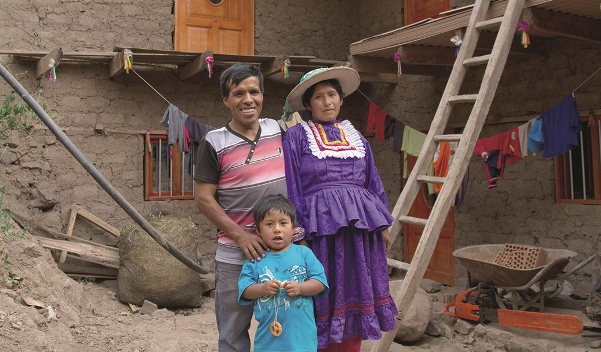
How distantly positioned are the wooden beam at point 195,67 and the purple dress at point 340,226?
433cm

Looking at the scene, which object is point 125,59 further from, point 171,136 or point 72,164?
point 72,164

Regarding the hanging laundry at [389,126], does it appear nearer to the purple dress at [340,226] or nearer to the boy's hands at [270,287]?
the purple dress at [340,226]

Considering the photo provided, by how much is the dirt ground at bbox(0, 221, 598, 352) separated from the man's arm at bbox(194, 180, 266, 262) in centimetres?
237

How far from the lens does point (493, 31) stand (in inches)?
232

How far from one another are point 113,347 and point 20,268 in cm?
113

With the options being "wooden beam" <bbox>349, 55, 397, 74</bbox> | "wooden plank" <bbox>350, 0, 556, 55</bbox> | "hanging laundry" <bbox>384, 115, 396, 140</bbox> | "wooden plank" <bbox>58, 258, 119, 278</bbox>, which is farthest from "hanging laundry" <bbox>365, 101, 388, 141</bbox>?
"wooden plank" <bbox>58, 258, 119, 278</bbox>

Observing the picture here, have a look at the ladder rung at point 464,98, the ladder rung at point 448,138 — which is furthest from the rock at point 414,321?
the ladder rung at point 464,98

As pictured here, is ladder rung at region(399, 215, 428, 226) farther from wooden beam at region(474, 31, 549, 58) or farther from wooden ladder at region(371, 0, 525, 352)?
wooden beam at region(474, 31, 549, 58)

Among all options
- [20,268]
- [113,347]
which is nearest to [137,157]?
[20,268]

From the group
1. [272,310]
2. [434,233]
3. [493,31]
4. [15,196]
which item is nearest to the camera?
[272,310]

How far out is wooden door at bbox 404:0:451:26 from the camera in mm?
7688

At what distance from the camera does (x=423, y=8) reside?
796 cm

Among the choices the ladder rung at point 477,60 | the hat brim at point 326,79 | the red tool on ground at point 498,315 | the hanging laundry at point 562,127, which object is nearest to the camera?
the hat brim at point 326,79

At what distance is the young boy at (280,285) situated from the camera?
2418mm
